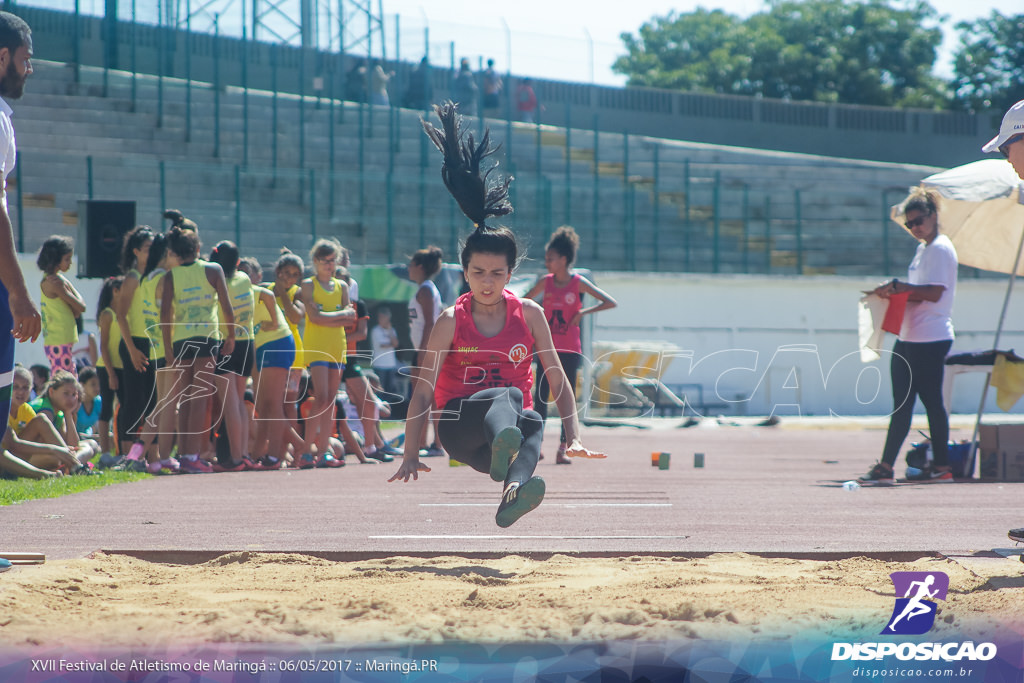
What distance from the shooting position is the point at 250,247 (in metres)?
22.0

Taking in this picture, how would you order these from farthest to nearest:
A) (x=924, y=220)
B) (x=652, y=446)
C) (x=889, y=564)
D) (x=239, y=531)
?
(x=652, y=446) → (x=924, y=220) → (x=239, y=531) → (x=889, y=564)

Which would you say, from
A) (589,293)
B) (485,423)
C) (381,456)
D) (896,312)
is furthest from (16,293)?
(381,456)

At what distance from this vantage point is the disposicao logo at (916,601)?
3.75 m

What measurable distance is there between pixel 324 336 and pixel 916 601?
24.8ft

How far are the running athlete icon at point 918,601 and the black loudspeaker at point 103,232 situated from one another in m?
A: 10.5

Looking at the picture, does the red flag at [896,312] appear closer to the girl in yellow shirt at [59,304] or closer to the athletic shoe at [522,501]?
the athletic shoe at [522,501]

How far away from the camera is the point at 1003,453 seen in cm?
928

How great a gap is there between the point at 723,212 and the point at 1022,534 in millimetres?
21022

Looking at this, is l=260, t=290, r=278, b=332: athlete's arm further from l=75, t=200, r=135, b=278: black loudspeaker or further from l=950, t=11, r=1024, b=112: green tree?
l=950, t=11, r=1024, b=112: green tree

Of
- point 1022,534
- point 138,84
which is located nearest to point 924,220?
point 1022,534

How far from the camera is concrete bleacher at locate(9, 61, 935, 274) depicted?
73.7ft

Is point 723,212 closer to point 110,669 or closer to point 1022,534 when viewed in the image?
point 1022,534

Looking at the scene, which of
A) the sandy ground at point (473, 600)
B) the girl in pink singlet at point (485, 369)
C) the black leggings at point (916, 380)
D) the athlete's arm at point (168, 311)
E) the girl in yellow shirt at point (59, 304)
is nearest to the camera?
the sandy ground at point (473, 600)

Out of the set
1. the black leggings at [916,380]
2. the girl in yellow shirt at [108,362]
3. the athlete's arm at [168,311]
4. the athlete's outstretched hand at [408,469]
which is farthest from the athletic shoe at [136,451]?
the black leggings at [916,380]
